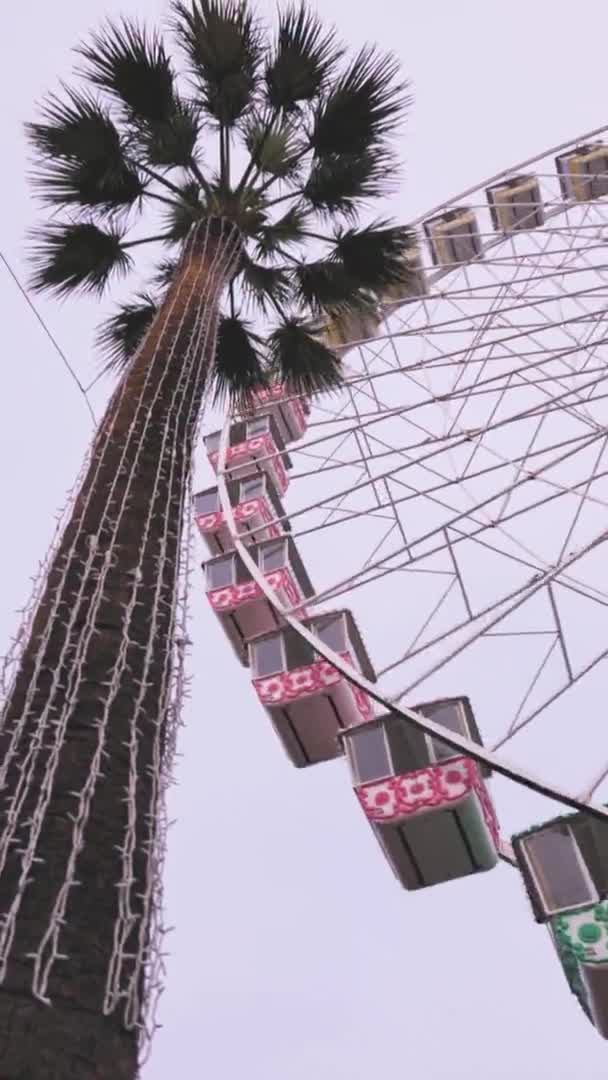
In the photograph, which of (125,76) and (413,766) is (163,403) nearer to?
(125,76)

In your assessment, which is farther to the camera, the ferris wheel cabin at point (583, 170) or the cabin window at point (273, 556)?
the ferris wheel cabin at point (583, 170)

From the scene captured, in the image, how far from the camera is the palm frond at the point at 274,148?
9602mm

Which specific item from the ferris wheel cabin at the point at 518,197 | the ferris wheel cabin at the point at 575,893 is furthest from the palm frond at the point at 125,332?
the ferris wheel cabin at the point at 518,197

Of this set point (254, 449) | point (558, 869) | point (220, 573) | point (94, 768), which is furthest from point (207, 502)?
point (94, 768)

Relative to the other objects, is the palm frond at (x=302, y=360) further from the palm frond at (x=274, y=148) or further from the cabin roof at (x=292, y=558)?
the cabin roof at (x=292, y=558)

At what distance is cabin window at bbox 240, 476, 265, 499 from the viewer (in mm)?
13617

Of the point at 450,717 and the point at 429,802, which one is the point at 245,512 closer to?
the point at 450,717

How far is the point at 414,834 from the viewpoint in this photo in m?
9.13

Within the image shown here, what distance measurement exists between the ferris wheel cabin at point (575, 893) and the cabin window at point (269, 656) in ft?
10.1

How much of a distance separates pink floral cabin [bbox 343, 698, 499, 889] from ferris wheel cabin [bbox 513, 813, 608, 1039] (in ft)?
1.71

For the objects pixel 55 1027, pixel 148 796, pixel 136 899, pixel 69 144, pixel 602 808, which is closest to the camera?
pixel 55 1027

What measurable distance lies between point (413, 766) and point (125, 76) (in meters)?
5.92

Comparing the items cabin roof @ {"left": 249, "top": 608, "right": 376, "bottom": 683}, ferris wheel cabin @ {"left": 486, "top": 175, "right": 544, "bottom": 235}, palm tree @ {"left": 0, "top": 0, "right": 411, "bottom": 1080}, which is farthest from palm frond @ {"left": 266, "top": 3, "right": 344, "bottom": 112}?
ferris wheel cabin @ {"left": 486, "top": 175, "right": 544, "bottom": 235}

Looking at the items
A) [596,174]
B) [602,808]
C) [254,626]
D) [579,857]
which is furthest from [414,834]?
[596,174]
